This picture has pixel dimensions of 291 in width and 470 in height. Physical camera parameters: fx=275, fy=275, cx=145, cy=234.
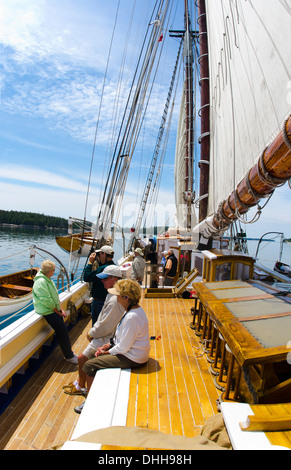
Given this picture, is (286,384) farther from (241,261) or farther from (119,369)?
(241,261)

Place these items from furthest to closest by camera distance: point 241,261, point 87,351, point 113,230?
point 113,230 → point 241,261 → point 87,351

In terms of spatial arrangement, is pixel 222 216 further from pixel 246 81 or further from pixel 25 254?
pixel 25 254

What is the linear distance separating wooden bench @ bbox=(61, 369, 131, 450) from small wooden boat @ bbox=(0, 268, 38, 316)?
654 centimetres

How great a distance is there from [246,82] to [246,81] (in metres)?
0.01

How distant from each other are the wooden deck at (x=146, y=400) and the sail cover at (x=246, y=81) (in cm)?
257

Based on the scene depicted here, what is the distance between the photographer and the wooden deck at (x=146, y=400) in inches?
90.0

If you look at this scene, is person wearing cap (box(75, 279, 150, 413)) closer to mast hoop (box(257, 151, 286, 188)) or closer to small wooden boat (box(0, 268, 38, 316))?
mast hoop (box(257, 151, 286, 188))

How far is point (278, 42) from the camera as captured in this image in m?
2.62

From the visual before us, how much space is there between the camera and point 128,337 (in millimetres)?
2619

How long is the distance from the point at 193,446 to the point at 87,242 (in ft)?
68.1

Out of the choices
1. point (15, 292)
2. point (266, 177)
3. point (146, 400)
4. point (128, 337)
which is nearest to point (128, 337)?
point (128, 337)

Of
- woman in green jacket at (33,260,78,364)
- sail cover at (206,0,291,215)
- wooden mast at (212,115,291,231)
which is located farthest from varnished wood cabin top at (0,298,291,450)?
sail cover at (206,0,291,215)

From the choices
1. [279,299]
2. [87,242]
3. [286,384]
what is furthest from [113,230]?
[87,242]

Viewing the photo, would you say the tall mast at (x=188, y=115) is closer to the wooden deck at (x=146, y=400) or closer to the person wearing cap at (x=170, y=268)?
the person wearing cap at (x=170, y=268)
